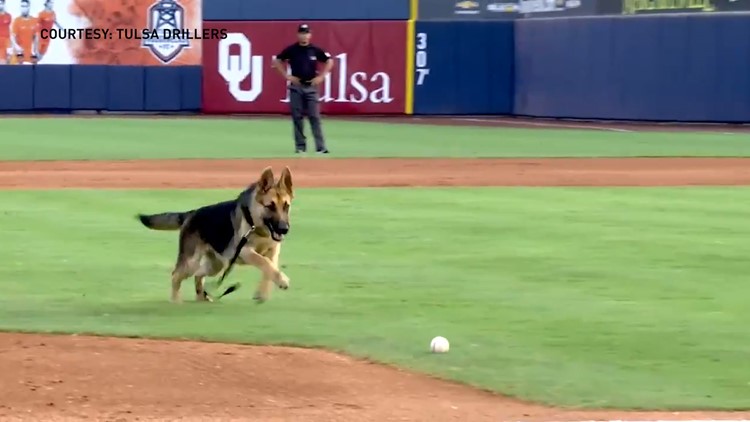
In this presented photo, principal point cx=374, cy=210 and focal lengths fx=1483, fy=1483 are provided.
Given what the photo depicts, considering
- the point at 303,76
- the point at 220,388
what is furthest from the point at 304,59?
the point at 220,388

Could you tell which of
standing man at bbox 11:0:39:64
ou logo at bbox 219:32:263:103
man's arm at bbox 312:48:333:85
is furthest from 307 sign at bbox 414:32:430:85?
man's arm at bbox 312:48:333:85

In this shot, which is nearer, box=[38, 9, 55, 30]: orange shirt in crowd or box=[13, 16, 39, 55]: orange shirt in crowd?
box=[13, 16, 39, 55]: orange shirt in crowd

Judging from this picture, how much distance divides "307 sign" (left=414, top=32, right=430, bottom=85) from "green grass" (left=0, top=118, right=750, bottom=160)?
Result: 2.46 metres

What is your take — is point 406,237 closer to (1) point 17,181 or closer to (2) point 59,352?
(2) point 59,352

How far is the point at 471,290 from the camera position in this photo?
9969mm

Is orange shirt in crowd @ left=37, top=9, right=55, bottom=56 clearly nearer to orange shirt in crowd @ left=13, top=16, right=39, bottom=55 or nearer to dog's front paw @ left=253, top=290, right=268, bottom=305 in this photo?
orange shirt in crowd @ left=13, top=16, right=39, bottom=55

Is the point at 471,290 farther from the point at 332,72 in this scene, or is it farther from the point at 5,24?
the point at 5,24

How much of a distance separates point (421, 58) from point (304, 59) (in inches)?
472

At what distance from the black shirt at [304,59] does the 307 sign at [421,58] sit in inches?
460

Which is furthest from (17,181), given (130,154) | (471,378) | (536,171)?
(471,378)

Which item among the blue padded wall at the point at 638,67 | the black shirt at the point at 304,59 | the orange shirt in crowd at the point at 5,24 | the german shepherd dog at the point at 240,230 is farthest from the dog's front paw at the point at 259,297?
the orange shirt in crowd at the point at 5,24

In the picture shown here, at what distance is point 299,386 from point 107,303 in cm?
277

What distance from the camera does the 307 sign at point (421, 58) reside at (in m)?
33.7

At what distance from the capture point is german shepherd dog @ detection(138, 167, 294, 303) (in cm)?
894
